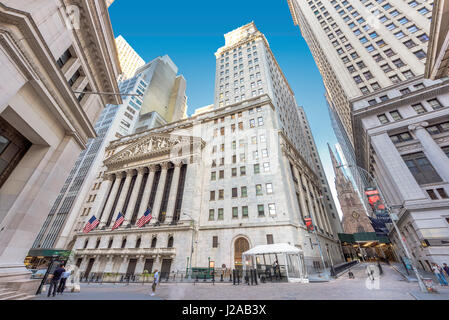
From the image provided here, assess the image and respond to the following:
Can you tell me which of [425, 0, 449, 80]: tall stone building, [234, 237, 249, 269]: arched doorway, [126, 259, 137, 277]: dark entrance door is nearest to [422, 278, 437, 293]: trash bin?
[425, 0, 449, 80]: tall stone building

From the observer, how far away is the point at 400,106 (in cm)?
2948

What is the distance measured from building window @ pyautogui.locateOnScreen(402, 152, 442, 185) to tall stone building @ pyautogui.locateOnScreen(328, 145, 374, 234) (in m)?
84.5

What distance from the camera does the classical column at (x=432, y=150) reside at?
2266cm

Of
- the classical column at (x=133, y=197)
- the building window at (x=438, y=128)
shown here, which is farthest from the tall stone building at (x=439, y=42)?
the classical column at (x=133, y=197)

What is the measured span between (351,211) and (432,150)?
93.3 meters

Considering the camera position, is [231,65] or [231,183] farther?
[231,65]

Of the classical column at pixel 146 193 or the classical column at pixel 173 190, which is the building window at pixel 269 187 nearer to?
the classical column at pixel 173 190

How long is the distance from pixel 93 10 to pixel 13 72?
27.6 feet

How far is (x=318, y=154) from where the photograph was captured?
261 feet

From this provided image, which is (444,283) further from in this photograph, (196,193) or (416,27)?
(416,27)

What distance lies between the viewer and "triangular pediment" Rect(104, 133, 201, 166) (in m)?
40.2
